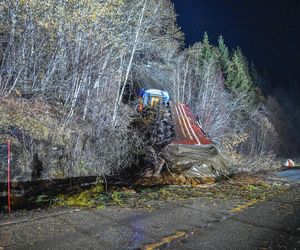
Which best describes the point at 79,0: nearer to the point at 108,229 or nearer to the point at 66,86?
the point at 66,86

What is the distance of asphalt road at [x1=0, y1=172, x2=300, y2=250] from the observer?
Result: 520 centimetres

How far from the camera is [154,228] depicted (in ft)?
19.8

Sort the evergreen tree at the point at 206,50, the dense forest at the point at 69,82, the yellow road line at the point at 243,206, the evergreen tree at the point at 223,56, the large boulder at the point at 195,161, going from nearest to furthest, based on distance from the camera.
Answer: the yellow road line at the point at 243,206, the dense forest at the point at 69,82, the large boulder at the point at 195,161, the evergreen tree at the point at 206,50, the evergreen tree at the point at 223,56

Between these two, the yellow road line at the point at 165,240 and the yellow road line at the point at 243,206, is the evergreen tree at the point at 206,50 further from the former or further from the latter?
the yellow road line at the point at 165,240

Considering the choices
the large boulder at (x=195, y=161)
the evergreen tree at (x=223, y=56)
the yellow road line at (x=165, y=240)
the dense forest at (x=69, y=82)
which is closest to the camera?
the yellow road line at (x=165, y=240)

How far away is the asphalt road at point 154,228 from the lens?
520cm

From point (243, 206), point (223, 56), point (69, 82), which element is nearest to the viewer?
point (243, 206)

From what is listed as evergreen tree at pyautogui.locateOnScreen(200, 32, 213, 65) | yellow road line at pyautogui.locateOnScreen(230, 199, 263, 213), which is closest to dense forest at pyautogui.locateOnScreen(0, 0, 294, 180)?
yellow road line at pyautogui.locateOnScreen(230, 199, 263, 213)

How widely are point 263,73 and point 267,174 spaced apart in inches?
2395

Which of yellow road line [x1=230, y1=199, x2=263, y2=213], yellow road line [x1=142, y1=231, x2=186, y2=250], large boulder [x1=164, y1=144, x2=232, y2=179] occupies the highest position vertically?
large boulder [x1=164, y1=144, x2=232, y2=179]

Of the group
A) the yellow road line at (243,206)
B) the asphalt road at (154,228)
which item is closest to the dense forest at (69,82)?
the asphalt road at (154,228)

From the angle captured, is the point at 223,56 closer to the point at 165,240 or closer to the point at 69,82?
the point at 69,82

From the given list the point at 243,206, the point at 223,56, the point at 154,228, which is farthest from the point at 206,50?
the point at 154,228

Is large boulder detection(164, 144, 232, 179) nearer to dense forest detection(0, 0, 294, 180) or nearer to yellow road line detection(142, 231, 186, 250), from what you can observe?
dense forest detection(0, 0, 294, 180)
